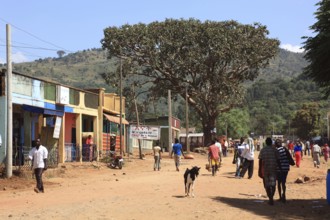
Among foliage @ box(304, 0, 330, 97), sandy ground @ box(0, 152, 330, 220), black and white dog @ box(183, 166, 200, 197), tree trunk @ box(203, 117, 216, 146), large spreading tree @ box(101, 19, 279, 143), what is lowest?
sandy ground @ box(0, 152, 330, 220)

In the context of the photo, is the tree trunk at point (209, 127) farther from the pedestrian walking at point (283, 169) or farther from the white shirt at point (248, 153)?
the pedestrian walking at point (283, 169)

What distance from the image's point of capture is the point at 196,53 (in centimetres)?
4734

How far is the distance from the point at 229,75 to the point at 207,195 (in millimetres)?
35605

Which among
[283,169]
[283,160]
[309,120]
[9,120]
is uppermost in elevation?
[309,120]

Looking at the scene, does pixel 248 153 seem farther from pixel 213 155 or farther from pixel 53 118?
pixel 53 118

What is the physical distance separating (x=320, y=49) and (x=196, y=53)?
34.5 m

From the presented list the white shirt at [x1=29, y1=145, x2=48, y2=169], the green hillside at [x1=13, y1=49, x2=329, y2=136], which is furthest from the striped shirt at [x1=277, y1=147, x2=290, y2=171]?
the green hillside at [x1=13, y1=49, x2=329, y2=136]

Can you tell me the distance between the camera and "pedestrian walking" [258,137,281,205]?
13.8 meters

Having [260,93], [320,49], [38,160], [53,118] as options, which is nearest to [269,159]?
[320,49]

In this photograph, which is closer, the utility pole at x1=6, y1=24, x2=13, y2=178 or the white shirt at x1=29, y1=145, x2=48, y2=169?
the white shirt at x1=29, y1=145, x2=48, y2=169

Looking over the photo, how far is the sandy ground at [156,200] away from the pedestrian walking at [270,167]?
0.43 metres

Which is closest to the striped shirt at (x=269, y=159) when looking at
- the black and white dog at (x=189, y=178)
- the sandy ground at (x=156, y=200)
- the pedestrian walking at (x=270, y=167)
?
the pedestrian walking at (x=270, y=167)

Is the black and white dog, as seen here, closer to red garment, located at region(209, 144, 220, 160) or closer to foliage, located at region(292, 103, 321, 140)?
red garment, located at region(209, 144, 220, 160)

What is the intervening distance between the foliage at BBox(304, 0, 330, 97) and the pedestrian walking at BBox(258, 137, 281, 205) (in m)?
2.18
